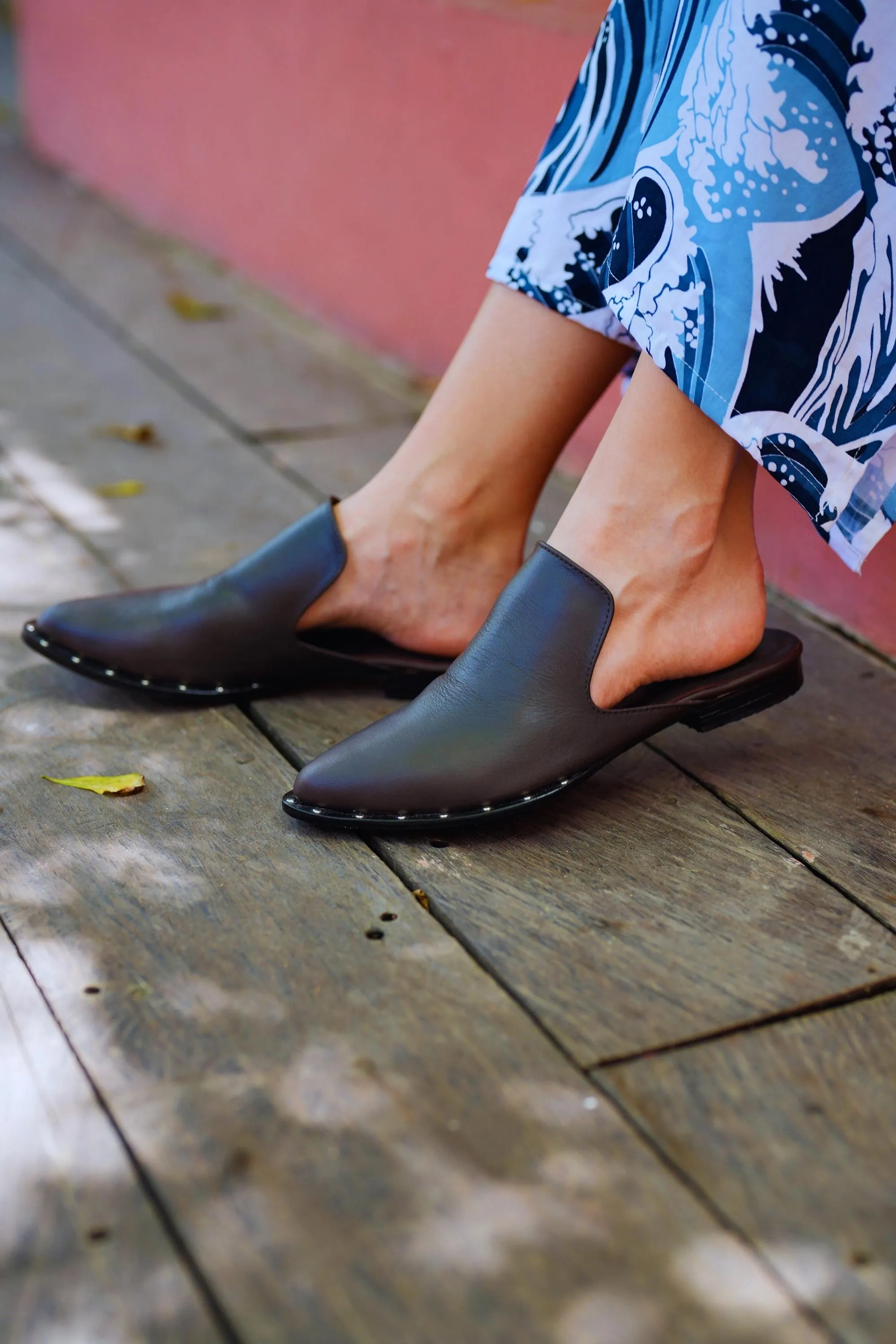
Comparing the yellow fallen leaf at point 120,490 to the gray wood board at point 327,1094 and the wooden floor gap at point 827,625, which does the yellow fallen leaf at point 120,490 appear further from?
the wooden floor gap at point 827,625

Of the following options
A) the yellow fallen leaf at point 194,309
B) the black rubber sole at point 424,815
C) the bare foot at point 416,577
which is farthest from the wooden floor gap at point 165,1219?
the yellow fallen leaf at point 194,309

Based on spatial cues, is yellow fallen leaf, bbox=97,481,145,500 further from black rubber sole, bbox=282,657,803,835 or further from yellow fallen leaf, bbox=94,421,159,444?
black rubber sole, bbox=282,657,803,835

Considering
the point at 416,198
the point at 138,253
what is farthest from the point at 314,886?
the point at 138,253

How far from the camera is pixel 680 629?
4.28 feet

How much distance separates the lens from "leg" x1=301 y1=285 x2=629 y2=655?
1.44 meters

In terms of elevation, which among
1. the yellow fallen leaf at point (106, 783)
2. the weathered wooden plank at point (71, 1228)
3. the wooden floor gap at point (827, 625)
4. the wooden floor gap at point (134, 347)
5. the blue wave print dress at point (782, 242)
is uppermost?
the blue wave print dress at point (782, 242)

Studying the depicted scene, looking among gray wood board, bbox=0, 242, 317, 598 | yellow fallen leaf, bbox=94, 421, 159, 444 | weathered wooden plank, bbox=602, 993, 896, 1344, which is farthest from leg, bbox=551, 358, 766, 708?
yellow fallen leaf, bbox=94, 421, 159, 444

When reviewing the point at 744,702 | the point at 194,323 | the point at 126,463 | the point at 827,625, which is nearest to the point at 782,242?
the point at 744,702

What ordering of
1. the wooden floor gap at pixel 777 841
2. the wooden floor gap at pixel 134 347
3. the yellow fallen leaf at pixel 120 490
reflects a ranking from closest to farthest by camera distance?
the wooden floor gap at pixel 777 841, the yellow fallen leaf at pixel 120 490, the wooden floor gap at pixel 134 347

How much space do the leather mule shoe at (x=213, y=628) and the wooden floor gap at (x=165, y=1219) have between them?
0.49m

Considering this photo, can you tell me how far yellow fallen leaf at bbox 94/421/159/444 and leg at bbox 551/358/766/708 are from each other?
1220mm

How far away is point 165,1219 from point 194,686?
27.5 inches

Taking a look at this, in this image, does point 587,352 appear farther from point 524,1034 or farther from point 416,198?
point 416,198

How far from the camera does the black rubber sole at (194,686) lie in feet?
4.77
